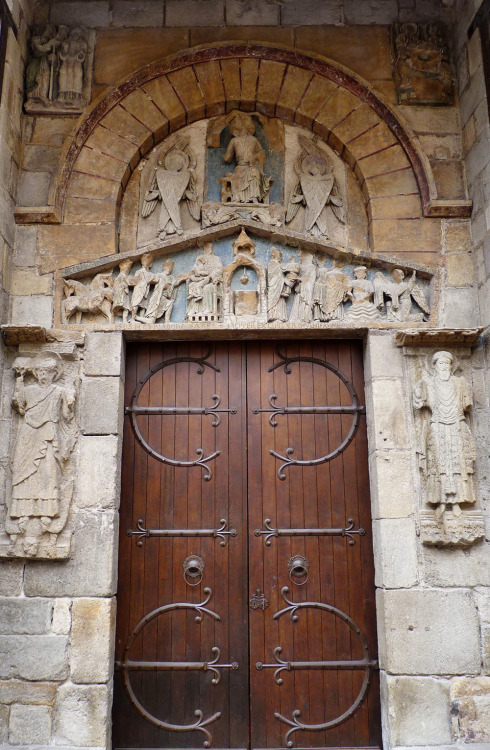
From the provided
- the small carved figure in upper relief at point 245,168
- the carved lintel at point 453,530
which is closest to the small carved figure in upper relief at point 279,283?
the small carved figure in upper relief at point 245,168

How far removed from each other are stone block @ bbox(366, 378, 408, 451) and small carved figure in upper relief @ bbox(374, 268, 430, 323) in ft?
1.55

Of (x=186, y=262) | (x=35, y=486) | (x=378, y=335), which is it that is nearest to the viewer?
(x=35, y=486)

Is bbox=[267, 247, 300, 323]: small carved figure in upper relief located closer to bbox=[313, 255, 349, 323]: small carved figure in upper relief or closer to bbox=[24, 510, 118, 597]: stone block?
bbox=[313, 255, 349, 323]: small carved figure in upper relief

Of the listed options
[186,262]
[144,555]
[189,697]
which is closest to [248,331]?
[186,262]

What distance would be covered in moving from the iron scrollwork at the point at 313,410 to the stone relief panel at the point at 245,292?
0.31m

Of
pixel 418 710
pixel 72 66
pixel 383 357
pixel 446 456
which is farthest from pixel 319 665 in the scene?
pixel 72 66

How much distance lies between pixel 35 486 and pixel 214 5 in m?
3.76

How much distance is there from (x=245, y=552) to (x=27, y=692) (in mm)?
1520

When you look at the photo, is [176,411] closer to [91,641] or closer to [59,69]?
[91,641]

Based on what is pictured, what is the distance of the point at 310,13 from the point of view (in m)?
4.97

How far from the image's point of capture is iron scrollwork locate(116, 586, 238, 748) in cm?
407

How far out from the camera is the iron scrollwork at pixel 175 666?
4.07 metres

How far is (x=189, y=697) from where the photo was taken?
4117 millimetres

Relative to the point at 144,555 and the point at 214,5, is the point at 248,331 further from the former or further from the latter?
the point at 214,5
